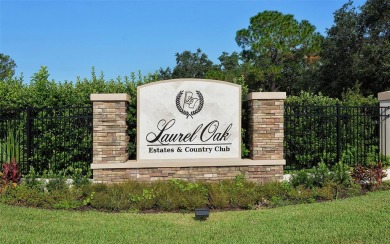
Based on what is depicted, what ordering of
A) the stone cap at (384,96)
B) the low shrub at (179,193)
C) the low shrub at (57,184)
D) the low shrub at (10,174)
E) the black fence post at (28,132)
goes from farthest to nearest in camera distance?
1. the stone cap at (384,96)
2. the black fence post at (28,132)
3. the low shrub at (10,174)
4. the low shrub at (57,184)
5. the low shrub at (179,193)

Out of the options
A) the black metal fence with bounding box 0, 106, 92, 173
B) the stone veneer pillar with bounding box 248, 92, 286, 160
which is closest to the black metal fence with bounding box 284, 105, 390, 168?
the stone veneer pillar with bounding box 248, 92, 286, 160

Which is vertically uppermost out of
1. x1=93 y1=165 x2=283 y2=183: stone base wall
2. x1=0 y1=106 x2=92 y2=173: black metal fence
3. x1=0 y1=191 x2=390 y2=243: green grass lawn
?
x1=0 y1=106 x2=92 y2=173: black metal fence

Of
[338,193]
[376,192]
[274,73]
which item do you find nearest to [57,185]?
[338,193]

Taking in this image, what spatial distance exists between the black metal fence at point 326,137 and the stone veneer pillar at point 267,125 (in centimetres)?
157

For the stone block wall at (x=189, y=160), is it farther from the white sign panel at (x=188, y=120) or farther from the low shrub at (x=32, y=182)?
the low shrub at (x=32, y=182)

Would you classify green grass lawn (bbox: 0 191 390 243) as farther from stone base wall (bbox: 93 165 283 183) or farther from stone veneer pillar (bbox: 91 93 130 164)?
stone veneer pillar (bbox: 91 93 130 164)

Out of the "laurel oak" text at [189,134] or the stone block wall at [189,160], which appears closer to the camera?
the stone block wall at [189,160]

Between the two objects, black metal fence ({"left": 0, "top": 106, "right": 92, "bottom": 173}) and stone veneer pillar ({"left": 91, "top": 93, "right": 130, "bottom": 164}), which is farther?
black metal fence ({"left": 0, "top": 106, "right": 92, "bottom": 173})

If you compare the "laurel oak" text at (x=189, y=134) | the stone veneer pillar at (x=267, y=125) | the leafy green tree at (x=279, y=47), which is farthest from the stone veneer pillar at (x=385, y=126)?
the leafy green tree at (x=279, y=47)

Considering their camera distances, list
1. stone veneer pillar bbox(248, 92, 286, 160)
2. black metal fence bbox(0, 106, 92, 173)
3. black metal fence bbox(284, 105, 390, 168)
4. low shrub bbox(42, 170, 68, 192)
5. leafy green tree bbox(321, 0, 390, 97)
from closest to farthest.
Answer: low shrub bbox(42, 170, 68, 192), stone veneer pillar bbox(248, 92, 286, 160), black metal fence bbox(0, 106, 92, 173), black metal fence bbox(284, 105, 390, 168), leafy green tree bbox(321, 0, 390, 97)

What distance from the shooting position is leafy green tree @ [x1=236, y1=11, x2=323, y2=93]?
3734cm

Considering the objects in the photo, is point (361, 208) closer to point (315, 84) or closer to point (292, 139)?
point (292, 139)

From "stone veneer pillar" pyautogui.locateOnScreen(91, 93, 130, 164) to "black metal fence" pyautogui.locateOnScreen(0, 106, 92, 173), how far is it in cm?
105

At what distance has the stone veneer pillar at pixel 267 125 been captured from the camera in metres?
9.37
